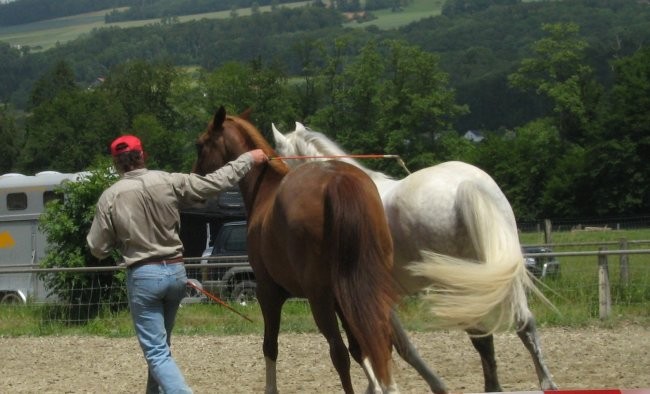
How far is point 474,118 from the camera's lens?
97750 mm

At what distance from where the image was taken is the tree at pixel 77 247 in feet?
47.5

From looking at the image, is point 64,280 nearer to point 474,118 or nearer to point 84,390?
point 84,390

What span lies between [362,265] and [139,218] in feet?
4.35

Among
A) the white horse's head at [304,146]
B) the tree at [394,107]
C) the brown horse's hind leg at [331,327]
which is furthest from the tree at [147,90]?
the brown horse's hind leg at [331,327]

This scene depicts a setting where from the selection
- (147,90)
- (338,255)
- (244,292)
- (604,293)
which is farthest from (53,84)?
(338,255)

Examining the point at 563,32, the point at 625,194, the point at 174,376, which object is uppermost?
the point at 563,32

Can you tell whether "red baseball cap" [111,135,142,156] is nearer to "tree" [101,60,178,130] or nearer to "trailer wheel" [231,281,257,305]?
"trailer wheel" [231,281,257,305]

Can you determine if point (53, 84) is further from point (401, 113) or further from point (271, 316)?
point (271, 316)

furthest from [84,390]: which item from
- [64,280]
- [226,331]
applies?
[64,280]

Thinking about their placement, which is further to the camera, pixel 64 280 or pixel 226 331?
pixel 64 280

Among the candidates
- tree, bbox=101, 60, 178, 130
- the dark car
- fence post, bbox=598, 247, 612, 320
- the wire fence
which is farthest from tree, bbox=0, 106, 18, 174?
fence post, bbox=598, 247, 612, 320

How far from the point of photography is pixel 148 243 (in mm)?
5855

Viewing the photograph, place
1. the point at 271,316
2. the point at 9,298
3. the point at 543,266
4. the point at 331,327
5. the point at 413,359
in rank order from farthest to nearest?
1. the point at 9,298
2. the point at 543,266
3. the point at 413,359
4. the point at 271,316
5. the point at 331,327

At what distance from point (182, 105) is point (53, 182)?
44.9 metres
